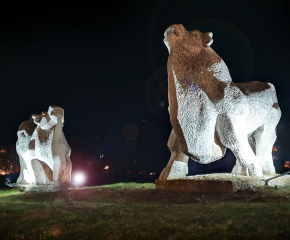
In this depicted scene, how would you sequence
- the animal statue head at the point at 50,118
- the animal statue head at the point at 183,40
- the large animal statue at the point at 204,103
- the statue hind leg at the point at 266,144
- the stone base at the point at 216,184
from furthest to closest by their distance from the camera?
the animal statue head at the point at 50,118, the statue hind leg at the point at 266,144, the animal statue head at the point at 183,40, the large animal statue at the point at 204,103, the stone base at the point at 216,184

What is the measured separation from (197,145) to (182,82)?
1815 millimetres

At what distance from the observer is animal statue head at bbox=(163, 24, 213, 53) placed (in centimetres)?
944

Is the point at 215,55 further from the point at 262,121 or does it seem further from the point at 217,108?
the point at 262,121

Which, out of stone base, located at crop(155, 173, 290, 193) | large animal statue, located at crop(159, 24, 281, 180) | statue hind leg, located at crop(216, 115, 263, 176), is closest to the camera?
stone base, located at crop(155, 173, 290, 193)

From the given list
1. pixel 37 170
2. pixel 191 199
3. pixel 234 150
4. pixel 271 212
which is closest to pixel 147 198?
pixel 191 199

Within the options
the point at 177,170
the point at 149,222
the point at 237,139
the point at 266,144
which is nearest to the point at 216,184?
the point at 237,139

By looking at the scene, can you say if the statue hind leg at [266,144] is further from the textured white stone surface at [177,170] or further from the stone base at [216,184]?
the textured white stone surface at [177,170]

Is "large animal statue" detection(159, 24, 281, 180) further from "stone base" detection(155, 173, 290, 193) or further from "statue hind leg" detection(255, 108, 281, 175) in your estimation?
"statue hind leg" detection(255, 108, 281, 175)

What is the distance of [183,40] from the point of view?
950 cm

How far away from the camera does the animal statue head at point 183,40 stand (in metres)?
9.44

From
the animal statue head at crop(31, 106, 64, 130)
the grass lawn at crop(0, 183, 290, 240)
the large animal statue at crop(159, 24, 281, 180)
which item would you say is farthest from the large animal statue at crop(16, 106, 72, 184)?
the grass lawn at crop(0, 183, 290, 240)

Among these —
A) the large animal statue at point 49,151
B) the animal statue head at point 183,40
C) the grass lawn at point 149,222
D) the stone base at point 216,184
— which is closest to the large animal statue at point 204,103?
the animal statue head at point 183,40

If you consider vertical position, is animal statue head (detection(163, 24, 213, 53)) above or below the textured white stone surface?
above

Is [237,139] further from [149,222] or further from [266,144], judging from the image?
[149,222]
